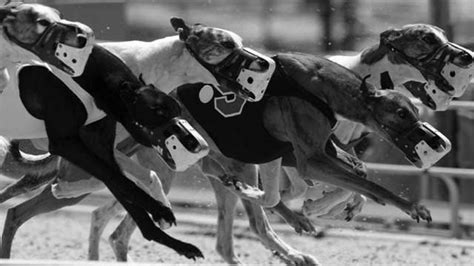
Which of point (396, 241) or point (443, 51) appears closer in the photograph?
point (443, 51)

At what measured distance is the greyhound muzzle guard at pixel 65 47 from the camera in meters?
5.68

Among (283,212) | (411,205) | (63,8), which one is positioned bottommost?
(63,8)

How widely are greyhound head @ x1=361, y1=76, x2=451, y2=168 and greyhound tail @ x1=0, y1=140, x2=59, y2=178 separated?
154 centimetres

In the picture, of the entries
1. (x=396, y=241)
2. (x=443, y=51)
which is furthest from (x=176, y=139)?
(x=396, y=241)

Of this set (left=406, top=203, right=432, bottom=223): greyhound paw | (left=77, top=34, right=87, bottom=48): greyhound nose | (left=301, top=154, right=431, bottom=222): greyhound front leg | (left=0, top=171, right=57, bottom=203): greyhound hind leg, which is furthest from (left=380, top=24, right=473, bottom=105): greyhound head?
(left=77, top=34, right=87, bottom=48): greyhound nose

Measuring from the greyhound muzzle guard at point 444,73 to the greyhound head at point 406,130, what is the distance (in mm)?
425

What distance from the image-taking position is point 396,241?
956 centimetres

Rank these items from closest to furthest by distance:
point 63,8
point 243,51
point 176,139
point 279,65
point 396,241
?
point 176,139 < point 243,51 < point 279,65 < point 396,241 < point 63,8

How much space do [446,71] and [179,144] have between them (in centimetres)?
161

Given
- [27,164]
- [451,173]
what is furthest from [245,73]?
[451,173]

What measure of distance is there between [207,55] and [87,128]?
0.62 m

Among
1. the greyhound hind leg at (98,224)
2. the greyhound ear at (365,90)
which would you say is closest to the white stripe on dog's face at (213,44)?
the greyhound ear at (365,90)

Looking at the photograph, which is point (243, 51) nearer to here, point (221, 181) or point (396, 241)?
point (221, 181)

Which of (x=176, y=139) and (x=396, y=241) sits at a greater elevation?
(x=176, y=139)
